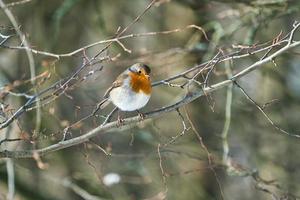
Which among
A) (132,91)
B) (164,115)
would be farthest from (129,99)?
(164,115)

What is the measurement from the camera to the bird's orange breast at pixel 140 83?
4.16 metres

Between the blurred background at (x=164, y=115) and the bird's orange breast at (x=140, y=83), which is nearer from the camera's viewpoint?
the bird's orange breast at (x=140, y=83)

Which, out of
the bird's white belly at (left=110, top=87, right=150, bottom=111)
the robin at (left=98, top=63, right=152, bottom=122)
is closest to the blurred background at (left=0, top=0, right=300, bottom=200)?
the robin at (left=98, top=63, right=152, bottom=122)

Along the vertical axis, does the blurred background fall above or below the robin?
above

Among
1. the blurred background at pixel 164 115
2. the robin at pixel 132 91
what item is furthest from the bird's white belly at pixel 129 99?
the blurred background at pixel 164 115

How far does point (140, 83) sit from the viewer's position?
4191 millimetres

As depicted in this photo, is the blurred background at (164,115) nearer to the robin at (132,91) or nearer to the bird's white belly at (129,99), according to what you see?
the robin at (132,91)

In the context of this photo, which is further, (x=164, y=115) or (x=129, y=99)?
(x=164, y=115)

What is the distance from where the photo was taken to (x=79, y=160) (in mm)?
6871

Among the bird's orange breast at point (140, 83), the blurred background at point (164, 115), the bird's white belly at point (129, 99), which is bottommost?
the bird's white belly at point (129, 99)

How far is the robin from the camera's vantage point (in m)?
4.14

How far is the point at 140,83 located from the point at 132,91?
7cm

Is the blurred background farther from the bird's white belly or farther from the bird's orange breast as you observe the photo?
the bird's white belly

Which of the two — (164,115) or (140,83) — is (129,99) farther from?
(164,115)
